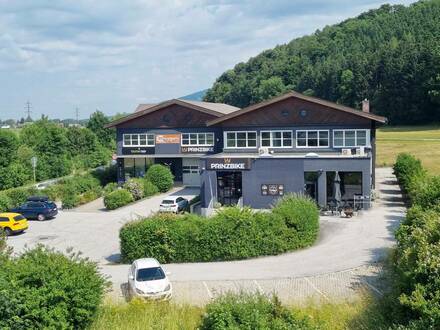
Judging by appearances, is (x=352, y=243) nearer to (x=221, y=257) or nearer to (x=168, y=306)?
(x=221, y=257)

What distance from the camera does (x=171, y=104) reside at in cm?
4778

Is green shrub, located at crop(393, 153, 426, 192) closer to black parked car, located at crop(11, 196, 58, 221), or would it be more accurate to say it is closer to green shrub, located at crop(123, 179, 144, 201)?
green shrub, located at crop(123, 179, 144, 201)

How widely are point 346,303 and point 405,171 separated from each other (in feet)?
88.8

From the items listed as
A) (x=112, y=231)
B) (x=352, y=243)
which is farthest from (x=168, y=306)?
(x=112, y=231)

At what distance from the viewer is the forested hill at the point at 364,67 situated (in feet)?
319

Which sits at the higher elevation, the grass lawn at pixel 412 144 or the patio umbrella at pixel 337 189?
the grass lawn at pixel 412 144

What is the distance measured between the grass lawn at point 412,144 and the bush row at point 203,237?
108 ft

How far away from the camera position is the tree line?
2114 inches

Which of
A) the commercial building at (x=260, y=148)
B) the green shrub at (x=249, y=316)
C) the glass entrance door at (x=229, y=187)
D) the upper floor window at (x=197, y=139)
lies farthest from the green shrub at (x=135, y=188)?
the green shrub at (x=249, y=316)

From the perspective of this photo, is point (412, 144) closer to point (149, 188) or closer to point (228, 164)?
point (149, 188)

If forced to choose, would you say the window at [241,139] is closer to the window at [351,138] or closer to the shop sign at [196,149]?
the shop sign at [196,149]

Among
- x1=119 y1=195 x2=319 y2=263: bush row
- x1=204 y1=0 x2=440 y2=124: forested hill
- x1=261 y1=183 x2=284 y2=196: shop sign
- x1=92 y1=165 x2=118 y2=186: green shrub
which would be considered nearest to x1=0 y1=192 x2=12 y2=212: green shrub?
x1=92 y1=165 x2=118 y2=186: green shrub

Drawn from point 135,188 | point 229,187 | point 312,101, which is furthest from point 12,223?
point 312,101

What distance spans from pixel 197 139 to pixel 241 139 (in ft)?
21.5
